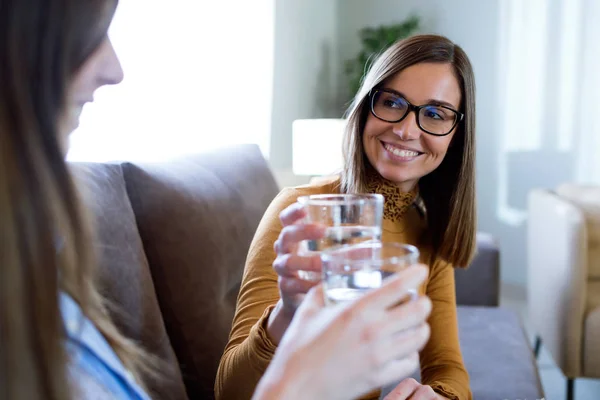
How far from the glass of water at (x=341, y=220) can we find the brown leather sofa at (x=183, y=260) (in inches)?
18.2

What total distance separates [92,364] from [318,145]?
7.39ft

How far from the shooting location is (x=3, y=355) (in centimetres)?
52

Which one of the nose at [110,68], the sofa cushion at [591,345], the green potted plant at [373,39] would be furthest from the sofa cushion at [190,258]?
the green potted plant at [373,39]

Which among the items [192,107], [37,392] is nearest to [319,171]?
[192,107]

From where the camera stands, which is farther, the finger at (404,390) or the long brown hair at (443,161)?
the long brown hair at (443,161)

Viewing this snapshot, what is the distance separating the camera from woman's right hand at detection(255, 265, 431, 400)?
540 mm

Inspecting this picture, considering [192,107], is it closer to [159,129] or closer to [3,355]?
[159,129]

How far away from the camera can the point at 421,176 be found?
4.77ft

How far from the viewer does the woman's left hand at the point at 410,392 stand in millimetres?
1094

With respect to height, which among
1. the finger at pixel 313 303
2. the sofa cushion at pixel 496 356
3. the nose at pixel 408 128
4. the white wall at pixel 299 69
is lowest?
the sofa cushion at pixel 496 356

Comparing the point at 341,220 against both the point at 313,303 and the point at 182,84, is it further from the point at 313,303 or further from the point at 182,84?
the point at 182,84

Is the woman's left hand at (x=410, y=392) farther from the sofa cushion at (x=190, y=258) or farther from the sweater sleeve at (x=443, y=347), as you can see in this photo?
the sofa cushion at (x=190, y=258)

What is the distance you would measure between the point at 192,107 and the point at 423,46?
4.56 feet

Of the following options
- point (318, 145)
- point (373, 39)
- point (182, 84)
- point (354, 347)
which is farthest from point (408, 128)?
point (373, 39)
